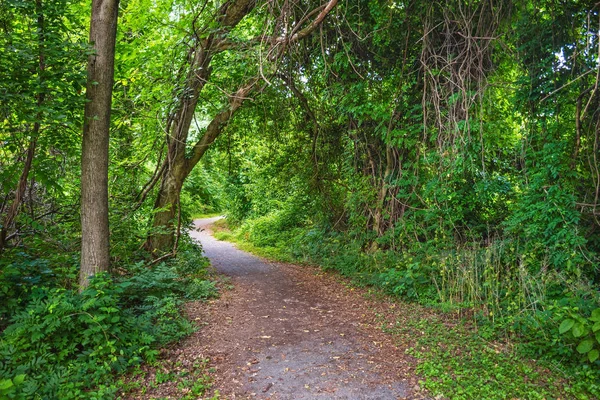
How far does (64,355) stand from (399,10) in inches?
277

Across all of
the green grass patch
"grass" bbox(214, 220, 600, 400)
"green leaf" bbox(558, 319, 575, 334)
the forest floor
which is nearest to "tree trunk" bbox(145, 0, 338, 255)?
the forest floor


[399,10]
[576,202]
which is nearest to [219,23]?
[399,10]

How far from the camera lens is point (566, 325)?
3871 millimetres

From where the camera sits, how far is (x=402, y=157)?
7.86 meters

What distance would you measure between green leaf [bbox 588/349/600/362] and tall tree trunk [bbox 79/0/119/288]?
17.4ft

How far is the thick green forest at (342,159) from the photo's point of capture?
4145mm

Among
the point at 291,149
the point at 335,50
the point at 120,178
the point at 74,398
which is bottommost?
the point at 74,398

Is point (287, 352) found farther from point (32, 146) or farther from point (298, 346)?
point (32, 146)

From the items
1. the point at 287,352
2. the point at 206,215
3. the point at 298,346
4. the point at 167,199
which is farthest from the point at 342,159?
the point at 206,215

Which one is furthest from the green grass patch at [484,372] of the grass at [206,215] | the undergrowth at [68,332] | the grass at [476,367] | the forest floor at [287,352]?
the grass at [206,215]

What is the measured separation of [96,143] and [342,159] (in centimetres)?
637

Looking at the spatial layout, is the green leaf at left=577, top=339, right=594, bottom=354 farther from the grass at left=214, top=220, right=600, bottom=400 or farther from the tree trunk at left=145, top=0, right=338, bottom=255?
the tree trunk at left=145, top=0, right=338, bottom=255

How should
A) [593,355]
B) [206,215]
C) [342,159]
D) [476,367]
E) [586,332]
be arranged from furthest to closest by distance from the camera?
1. [206,215]
2. [342,159]
3. [476,367]
4. [586,332]
5. [593,355]

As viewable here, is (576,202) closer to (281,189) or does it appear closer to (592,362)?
(592,362)
